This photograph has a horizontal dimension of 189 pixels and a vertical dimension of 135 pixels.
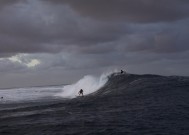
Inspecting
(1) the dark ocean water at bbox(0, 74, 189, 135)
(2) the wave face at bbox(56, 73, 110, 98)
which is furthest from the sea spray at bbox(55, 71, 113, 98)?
A: (1) the dark ocean water at bbox(0, 74, 189, 135)

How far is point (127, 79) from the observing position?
46969 millimetres

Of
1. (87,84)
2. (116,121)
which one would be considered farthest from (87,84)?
(116,121)

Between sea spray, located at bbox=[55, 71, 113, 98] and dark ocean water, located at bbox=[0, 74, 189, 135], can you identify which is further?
sea spray, located at bbox=[55, 71, 113, 98]

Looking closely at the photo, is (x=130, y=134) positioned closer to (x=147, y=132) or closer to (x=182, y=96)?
(x=147, y=132)

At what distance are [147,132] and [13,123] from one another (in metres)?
9.02

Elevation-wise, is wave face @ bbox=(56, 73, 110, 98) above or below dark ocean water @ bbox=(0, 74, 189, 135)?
above

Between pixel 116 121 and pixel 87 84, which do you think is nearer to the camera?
pixel 116 121

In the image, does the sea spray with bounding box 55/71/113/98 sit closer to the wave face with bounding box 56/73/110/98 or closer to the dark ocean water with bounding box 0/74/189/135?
the wave face with bounding box 56/73/110/98

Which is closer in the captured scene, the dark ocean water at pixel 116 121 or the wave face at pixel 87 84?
the dark ocean water at pixel 116 121

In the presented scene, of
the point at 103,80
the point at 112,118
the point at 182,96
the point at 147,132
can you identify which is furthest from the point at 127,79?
the point at 147,132

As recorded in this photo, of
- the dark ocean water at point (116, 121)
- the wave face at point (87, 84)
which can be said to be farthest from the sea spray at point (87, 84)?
the dark ocean water at point (116, 121)

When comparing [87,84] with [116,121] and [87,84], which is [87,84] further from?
[116,121]

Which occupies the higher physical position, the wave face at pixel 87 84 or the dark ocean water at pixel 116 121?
→ the wave face at pixel 87 84

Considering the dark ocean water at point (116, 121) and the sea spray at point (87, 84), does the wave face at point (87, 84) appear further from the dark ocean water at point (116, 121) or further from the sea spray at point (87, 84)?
the dark ocean water at point (116, 121)
